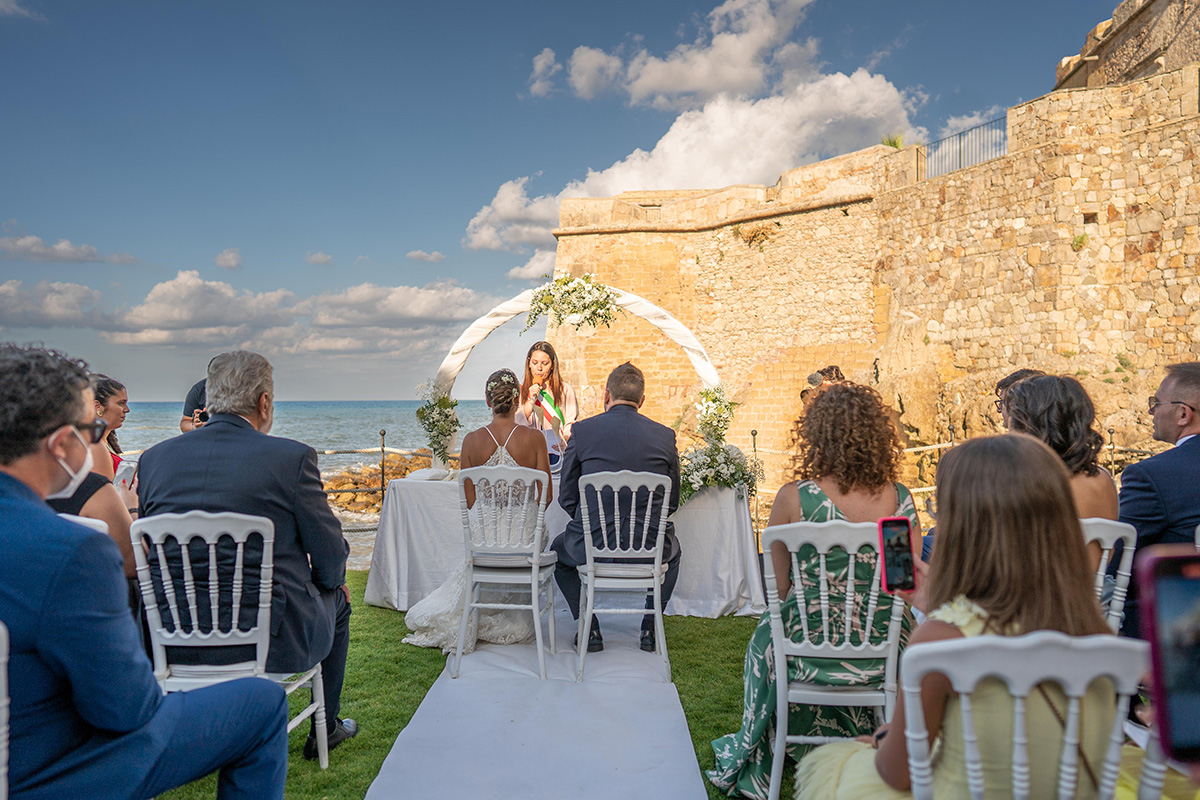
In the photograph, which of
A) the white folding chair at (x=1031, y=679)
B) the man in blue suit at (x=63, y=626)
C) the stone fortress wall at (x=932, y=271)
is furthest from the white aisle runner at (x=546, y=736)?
the stone fortress wall at (x=932, y=271)

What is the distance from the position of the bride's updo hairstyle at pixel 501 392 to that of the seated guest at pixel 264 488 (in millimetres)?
1513

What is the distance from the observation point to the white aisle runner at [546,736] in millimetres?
2463

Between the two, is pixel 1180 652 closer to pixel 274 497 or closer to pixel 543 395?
→ pixel 274 497

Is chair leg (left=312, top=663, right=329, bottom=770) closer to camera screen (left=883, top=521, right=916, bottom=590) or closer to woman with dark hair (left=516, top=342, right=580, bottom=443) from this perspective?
camera screen (left=883, top=521, right=916, bottom=590)

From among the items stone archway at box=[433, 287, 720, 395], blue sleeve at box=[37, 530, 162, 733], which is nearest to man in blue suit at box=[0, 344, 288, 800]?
blue sleeve at box=[37, 530, 162, 733]

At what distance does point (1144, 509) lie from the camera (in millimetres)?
2172

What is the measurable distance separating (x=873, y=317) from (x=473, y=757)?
12.7 metres

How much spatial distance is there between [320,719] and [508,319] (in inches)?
164

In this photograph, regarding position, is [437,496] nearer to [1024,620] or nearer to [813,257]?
[1024,620]

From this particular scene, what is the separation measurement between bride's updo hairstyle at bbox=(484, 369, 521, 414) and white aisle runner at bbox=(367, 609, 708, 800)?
1360mm

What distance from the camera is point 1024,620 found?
1182mm

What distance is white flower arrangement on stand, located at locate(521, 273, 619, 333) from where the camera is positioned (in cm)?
602

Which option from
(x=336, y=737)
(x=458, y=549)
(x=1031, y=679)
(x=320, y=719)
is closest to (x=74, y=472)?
(x=320, y=719)

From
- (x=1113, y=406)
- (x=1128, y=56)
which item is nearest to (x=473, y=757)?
(x=1113, y=406)
